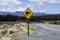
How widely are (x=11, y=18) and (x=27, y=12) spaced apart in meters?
142

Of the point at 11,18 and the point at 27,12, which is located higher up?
the point at 27,12

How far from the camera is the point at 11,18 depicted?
6334 inches

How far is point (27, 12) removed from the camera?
19844 mm

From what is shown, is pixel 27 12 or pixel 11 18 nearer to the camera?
pixel 27 12
